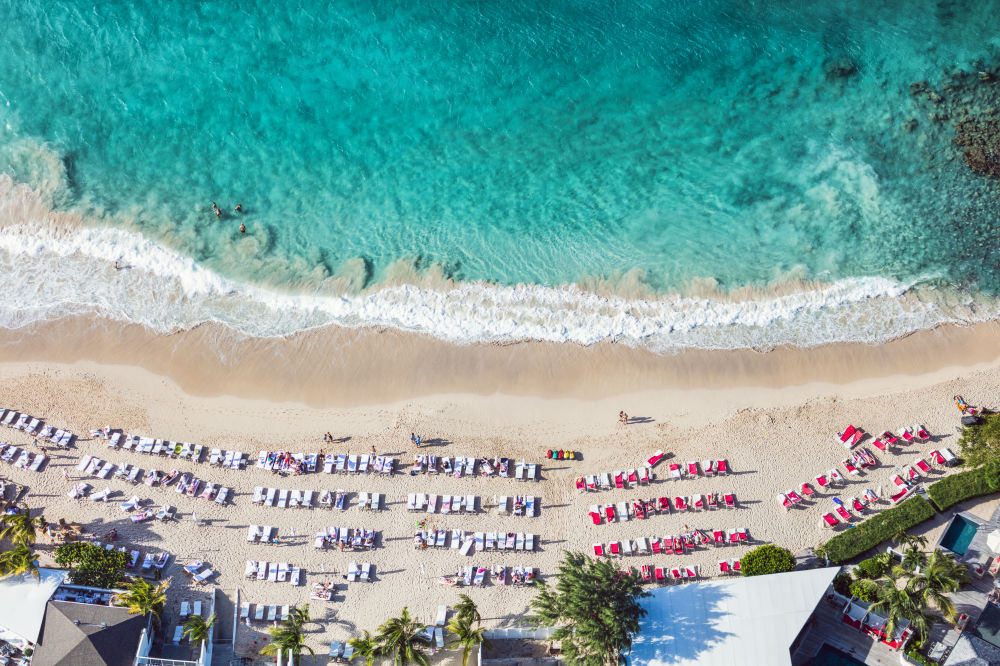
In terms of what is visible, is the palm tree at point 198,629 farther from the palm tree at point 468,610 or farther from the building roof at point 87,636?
the palm tree at point 468,610

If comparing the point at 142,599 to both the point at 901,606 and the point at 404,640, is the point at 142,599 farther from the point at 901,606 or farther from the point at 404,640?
the point at 901,606

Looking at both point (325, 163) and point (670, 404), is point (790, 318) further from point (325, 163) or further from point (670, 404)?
point (325, 163)

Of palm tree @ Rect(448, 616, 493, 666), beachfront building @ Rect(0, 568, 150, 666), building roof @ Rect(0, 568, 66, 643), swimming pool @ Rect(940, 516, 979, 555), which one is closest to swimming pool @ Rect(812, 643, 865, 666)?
swimming pool @ Rect(940, 516, 979, 555)

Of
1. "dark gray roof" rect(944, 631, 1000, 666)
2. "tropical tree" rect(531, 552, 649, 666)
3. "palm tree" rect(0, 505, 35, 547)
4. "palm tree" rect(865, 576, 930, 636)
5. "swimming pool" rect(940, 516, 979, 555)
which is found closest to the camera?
"tropical tree" rect(531, 552, 649, 666)

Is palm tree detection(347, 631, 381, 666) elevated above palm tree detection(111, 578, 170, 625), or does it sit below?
below

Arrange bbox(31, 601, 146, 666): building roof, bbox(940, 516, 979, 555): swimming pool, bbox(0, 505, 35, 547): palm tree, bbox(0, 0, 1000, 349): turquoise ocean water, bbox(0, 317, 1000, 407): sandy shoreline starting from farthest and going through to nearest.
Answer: bbox(0, 0, 1000, 349): turquoise ocean water < bbox(0, 317, 1000, 407): sandy shoreline < bbox(940, 516, 979, 555): swimming pool < bbox(0, 505, 35, 547): palm tree < bbox(31, 601, 146, 666): building roof

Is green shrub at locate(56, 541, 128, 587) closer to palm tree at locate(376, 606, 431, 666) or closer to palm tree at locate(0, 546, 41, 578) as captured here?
palm tree at locate(0, 546, 41, 578)

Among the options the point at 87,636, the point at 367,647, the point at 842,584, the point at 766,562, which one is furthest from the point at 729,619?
the point at 87,636

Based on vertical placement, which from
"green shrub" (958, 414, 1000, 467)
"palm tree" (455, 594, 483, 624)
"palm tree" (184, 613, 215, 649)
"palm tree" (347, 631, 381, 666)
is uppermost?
"green shrub" (958, 414, 1000, 467)
